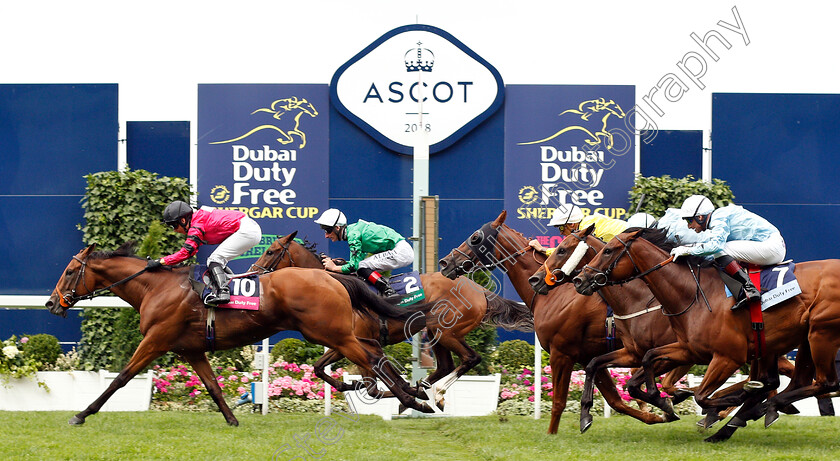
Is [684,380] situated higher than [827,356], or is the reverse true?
[827,356]

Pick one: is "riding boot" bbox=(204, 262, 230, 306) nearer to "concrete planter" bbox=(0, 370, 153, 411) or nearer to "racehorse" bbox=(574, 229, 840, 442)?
"concrete planter" bbox=(0, 370, 153, 411)

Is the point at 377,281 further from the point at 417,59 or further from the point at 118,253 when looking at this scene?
the point at 417,59

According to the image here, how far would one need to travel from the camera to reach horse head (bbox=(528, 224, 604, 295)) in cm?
687

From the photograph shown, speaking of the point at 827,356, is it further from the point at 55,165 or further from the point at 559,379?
the point at 55,165

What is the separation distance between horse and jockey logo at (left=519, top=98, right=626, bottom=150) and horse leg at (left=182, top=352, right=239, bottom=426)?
20.1 ft

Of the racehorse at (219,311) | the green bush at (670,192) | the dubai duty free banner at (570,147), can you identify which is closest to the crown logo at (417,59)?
the dubai duty free banner at (570,147)

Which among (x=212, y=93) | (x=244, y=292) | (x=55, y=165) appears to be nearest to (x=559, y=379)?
(x=244, y=292)

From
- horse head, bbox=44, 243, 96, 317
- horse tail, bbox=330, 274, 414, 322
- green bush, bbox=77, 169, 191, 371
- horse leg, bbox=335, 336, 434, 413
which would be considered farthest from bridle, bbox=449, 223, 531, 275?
green bush, bbox=77, 169, 191, 371

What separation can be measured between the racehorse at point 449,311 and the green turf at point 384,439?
1.99 feet

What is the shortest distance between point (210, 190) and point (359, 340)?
198 inches

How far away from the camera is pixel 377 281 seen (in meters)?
7.97

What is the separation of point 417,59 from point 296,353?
13.6ft

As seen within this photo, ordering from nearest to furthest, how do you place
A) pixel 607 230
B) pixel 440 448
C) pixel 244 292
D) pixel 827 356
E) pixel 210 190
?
1. pixel 827 356
2. pixel 440 448
3. pixel 244 292
4. pixel 607 230
5. pixel 210 190

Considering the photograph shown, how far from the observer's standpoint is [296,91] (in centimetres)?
1195
